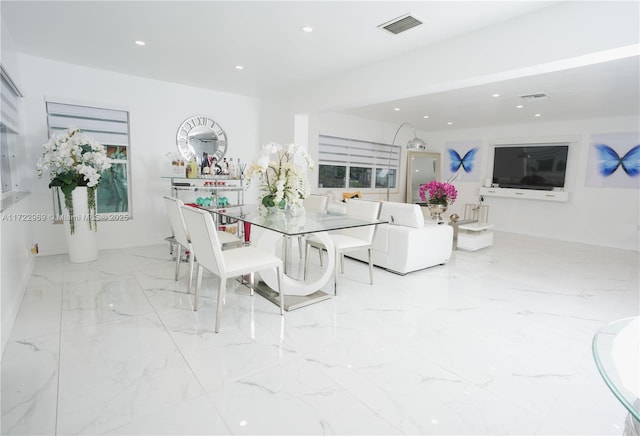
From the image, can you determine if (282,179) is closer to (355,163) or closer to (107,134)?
(107,134)

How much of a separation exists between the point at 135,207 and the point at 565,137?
8.10 m

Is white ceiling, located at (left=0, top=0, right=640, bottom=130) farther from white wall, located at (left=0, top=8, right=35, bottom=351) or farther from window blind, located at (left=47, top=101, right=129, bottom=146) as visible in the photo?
window blind, located at (left=47, top=101, right=129, bottom=146)

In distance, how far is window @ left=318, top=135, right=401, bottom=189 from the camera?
23.2 ft

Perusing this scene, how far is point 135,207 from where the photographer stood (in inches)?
197

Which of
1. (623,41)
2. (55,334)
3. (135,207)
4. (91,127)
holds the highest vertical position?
(623,41)

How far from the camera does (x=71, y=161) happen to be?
3914 millimetres

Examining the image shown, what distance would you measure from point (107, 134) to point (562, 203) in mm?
8414

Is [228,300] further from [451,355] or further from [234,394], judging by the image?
[451,355]

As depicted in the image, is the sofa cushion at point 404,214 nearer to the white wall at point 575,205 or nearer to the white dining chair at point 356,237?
the white dining chair at point 356,237

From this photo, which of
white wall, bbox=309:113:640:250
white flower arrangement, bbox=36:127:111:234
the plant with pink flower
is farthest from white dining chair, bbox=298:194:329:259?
white flower arrangement, bbox=36:127:111:234

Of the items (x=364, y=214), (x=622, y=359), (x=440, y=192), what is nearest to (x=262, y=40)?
(x=364, y=214)

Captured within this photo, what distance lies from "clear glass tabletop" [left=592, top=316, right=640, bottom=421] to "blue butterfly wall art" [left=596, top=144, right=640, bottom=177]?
6.72 meters

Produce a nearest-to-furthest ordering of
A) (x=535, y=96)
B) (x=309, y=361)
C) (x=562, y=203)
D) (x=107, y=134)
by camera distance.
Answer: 1. (x=309, y=361)
2. (x=107, y=134)
3. (x=535, y=96)
4. (x=562, y=203)

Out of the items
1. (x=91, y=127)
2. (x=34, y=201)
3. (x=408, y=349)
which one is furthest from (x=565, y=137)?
(x=34, y=201)
